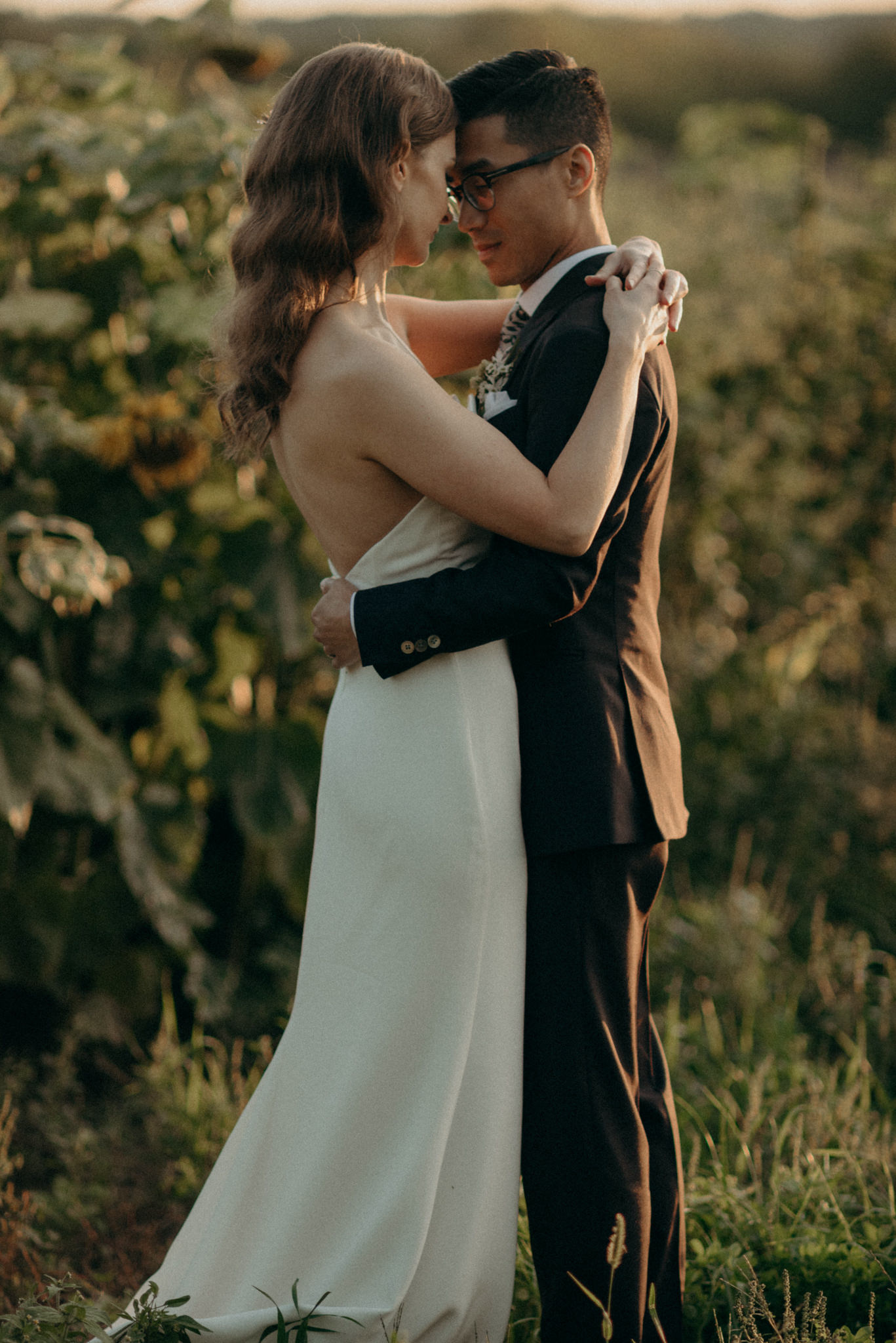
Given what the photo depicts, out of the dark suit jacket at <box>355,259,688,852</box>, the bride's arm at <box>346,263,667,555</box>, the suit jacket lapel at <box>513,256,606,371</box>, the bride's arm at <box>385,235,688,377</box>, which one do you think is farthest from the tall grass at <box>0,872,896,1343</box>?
the bride's arm at <box>385,235,688,377</box>

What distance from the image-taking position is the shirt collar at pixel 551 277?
2170 millimetres

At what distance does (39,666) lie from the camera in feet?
11.3

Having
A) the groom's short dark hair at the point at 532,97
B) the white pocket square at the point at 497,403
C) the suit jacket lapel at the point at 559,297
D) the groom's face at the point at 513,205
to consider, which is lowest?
the white pocket square at the point at 497,403

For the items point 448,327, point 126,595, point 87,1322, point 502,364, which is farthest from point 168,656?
point 87,1322

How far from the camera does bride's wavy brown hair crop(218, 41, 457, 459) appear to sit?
2006 mm

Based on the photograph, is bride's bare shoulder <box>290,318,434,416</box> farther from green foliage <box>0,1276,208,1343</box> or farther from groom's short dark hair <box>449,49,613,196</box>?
green foliage <box>0,1276,208,1343</box>

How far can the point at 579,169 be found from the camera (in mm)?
2172

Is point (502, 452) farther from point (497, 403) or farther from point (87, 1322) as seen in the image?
point (87, 1322)

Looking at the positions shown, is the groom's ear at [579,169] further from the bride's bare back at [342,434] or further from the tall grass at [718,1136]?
the tall grass at [718,1136]

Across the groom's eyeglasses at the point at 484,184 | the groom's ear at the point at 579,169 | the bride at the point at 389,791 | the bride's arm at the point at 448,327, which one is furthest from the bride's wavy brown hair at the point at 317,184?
the bride's arm at the point at 448,327

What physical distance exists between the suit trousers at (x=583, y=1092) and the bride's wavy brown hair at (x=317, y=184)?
96 cm

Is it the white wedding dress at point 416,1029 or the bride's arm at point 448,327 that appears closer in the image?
the white wedding dress at point 416,1029

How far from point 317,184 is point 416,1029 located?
1.37m

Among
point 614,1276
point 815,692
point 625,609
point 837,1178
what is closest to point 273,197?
point 625,609
